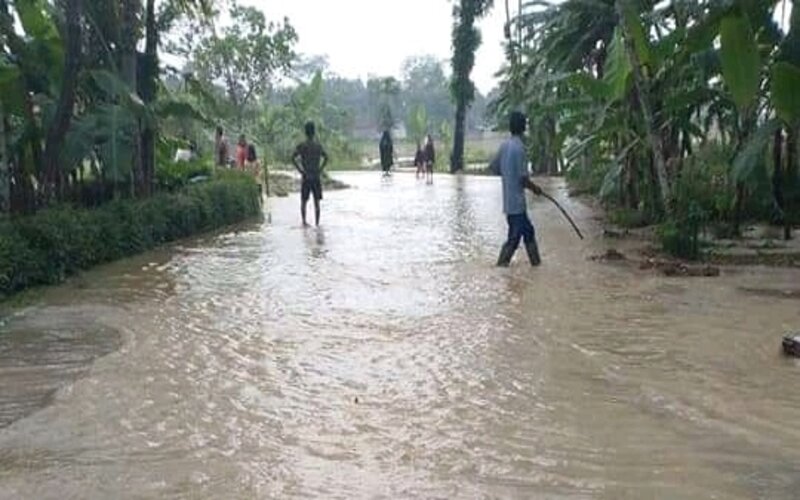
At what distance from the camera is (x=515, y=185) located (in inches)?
448

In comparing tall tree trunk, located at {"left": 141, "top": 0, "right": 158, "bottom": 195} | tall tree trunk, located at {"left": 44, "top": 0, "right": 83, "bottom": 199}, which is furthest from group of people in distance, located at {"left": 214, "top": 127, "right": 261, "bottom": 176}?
tall tree trunk, located at {"left": 44, "top": 0, "right": 83, "bottom": 199}

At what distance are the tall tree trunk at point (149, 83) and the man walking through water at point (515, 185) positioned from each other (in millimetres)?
6185

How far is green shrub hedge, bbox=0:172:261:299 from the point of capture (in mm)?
10094

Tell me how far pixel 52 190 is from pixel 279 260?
336 centimetres

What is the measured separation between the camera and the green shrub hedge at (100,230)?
10.1 metres

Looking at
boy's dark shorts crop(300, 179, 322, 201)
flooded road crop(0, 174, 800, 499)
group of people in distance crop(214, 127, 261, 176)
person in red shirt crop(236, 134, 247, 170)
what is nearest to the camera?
flooded road crop(0, 174, 800, 499)

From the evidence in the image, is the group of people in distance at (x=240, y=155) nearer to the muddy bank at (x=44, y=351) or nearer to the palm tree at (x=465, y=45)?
the palm tree at (x=465, y=45)

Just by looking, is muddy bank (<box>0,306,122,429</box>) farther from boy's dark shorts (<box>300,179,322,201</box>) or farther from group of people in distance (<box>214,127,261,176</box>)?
group of people in distance (<box>214,127,261,176</box>)

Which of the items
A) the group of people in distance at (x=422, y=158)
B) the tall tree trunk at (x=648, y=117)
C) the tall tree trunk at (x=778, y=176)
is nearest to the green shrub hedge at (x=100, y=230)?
the tall tree trunk at (x=648, y=117)

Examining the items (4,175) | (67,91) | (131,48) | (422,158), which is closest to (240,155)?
(422,158)

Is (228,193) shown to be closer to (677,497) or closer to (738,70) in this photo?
(738,70)

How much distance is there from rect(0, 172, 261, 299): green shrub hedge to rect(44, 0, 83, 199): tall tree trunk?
70cm

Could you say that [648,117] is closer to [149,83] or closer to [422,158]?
[149,83]

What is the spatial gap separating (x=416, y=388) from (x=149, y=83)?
10589 mm
